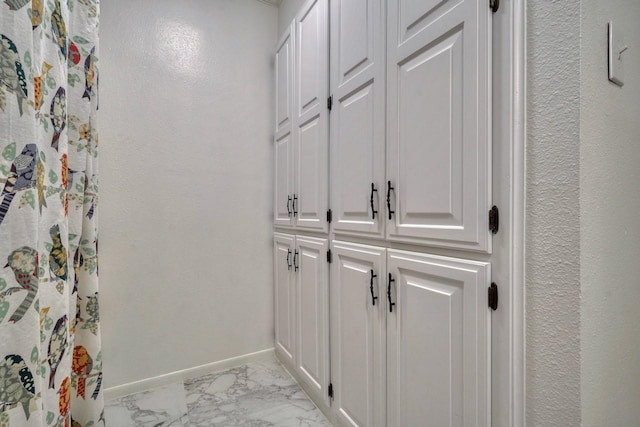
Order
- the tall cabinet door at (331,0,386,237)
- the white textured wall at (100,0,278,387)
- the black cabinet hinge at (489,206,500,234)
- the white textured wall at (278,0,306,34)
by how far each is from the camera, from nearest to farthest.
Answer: the black cabinet hinge at (489,206,500,234), the tall cabinet door at (331,0,386,237), the white textured wall at (100,0,278,387), the white textured wall at (278,0,306,34)

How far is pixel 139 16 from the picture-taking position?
1862mm

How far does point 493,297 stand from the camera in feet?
2.59

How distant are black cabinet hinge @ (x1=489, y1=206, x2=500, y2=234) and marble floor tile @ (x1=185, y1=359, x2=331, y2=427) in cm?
133

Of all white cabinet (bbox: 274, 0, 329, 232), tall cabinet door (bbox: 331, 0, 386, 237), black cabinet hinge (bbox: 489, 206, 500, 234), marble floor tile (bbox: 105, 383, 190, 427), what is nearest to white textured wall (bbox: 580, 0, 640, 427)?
black cabinet hinge (bbox: 489, 206, 500, 234)

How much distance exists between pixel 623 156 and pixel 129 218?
2.16 metres

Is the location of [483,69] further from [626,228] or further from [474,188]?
[626,228]

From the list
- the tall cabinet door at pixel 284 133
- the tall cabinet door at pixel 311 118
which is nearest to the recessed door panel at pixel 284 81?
the tall cabinet door at pixel 284 133

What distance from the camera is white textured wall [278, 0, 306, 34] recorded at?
1.93 m

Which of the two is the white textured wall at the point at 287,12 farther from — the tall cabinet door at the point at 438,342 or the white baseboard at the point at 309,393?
the white baseboard at the point at 309,393

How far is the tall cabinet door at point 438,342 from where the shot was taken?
82cm

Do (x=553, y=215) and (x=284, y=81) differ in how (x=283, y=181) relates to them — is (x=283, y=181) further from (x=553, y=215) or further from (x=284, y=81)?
(x=553, y=215)

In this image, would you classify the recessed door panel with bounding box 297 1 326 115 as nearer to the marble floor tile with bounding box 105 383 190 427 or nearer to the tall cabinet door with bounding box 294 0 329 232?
the tall cabinet door with bounding box 294 0 329 232

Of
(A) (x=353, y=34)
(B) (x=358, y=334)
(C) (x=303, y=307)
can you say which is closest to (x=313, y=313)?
(C) (x=303, y=307)

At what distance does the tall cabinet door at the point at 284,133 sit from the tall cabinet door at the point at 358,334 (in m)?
0.65
